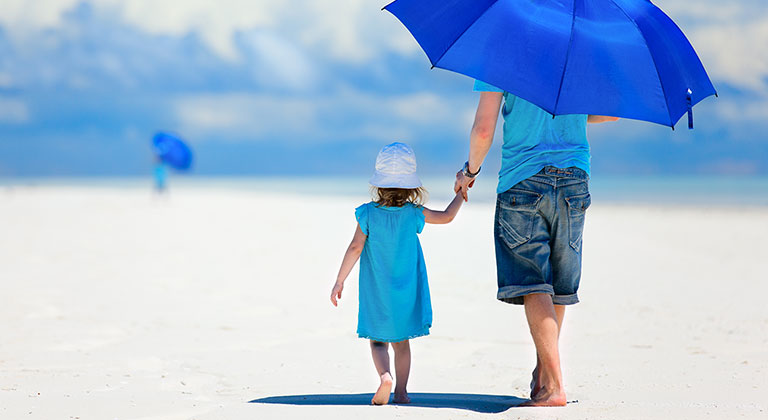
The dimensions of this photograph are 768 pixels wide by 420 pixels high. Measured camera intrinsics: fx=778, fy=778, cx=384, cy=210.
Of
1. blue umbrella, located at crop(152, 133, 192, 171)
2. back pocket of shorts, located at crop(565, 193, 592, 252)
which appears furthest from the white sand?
blue umbrella, located at crop(152, 133, 192, 171)

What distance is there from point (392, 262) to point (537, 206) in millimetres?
743

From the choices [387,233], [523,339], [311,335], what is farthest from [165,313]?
[387,233]

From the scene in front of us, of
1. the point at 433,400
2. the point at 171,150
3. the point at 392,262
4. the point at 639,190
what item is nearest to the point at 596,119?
the point at 392,262

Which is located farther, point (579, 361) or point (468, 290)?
point (468, 290)

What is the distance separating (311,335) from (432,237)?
636 cm

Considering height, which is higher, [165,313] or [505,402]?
[165,313]

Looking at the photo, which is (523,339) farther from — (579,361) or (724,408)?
(724,408)

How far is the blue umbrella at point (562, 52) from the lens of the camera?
10.5 ft

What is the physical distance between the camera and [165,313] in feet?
20.6

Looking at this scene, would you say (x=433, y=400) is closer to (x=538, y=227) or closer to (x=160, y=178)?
(x=538, y=227)

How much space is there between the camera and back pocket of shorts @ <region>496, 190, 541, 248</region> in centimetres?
340

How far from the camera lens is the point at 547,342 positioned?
343 cm

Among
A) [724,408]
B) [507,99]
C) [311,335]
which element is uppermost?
[507,99]

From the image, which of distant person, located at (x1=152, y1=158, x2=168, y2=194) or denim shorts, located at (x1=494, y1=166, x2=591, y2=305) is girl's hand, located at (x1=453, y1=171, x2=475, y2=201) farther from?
distant person, located at (x1=152, y1=158, x2=168, y2=194)
